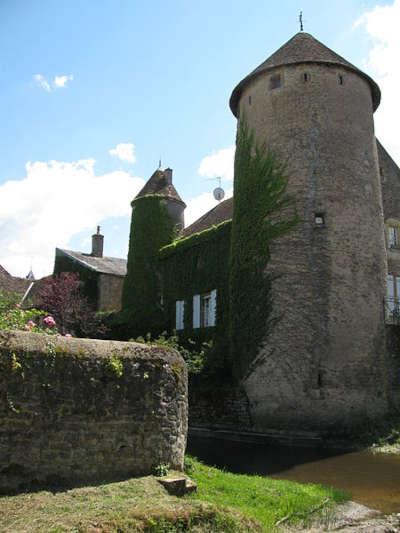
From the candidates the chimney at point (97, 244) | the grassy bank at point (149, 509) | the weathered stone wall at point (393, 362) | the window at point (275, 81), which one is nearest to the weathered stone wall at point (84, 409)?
the grassy bank at point (149, 509)

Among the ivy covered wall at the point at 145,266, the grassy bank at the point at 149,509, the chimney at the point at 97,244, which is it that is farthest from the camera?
the chimney at the point at 97,244

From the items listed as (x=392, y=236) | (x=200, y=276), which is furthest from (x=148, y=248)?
(x=392, y=236)

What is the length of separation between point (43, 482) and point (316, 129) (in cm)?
1496

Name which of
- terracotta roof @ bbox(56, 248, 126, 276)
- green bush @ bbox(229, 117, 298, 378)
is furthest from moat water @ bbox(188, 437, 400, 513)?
terracotta roof @ bbox(56, 248, 126, 276)

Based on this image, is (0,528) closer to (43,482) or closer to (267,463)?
(43,482)

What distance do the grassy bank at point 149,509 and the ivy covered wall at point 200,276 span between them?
412 inches

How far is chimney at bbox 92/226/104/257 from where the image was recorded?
114 ft

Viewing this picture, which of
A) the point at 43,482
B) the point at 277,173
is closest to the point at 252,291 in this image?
the point at 277,173

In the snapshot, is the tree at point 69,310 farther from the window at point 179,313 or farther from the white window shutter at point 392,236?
the white window shutter at point 392,236

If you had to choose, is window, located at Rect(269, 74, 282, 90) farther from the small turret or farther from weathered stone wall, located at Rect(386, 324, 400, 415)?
the small turret

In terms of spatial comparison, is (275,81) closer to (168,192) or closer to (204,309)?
(204,309)

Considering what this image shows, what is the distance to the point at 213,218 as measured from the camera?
25172mm

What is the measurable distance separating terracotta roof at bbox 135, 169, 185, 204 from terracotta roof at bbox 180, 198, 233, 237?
1.63m

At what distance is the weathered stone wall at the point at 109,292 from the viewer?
30094 millimetres
